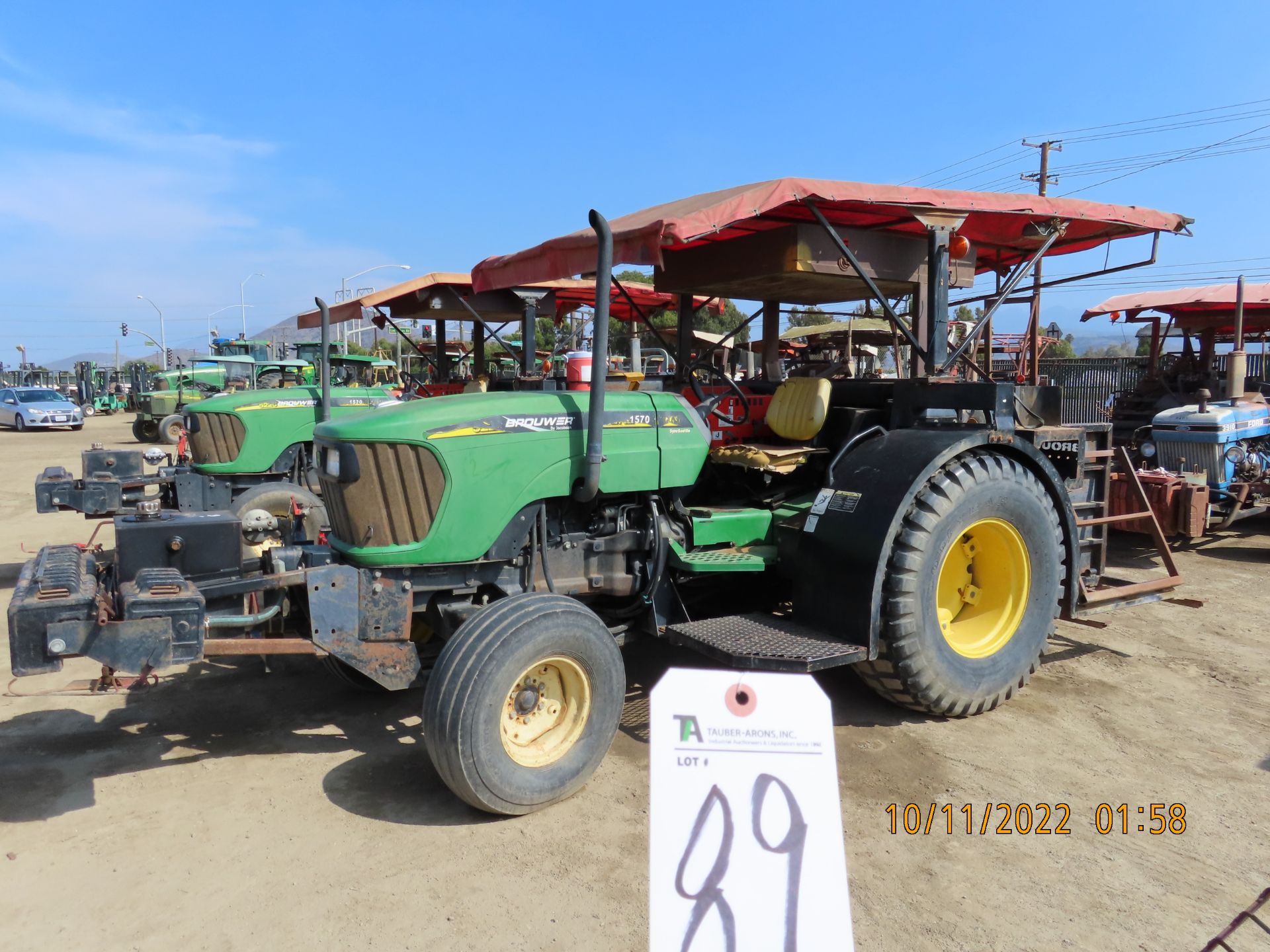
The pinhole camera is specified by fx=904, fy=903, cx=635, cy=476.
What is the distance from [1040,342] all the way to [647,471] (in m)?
18.0

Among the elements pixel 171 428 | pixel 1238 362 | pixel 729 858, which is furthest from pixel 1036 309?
pixel 171 428

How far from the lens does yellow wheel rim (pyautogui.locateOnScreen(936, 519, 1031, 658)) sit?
14.3 ft

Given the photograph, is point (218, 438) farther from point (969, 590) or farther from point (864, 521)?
point (969, 590)

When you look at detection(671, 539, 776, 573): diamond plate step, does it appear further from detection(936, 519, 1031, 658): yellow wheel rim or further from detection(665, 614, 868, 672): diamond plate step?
detection(936, 519, 1031, 658): yellow wheel rim

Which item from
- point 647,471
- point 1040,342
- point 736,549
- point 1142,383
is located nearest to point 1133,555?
point 1142,383

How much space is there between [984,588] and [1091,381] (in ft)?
58.2

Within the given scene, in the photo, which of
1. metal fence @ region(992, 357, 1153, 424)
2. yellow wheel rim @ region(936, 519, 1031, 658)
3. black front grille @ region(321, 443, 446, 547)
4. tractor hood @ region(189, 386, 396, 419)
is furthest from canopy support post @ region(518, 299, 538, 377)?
metal fence @ region(992, 357, 1153, 424)

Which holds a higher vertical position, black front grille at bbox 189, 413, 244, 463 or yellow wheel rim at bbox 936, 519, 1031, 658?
black front grille at bbox 189, 413, 244, 463

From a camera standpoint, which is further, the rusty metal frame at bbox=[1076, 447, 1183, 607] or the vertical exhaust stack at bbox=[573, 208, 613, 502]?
the rusty metal frame at bbox=[1076, 447, 1183, 607]

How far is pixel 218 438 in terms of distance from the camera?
23.8ft

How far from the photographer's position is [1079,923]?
8.97ft

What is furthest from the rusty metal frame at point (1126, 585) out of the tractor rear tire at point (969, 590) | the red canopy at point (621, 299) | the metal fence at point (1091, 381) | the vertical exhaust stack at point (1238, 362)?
the metal fence at point (1091, 381)

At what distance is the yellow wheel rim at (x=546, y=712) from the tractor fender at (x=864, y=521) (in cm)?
114

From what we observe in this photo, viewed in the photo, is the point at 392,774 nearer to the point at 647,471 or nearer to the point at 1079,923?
A: the point at 647,471
